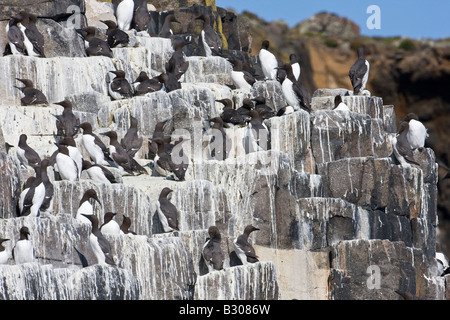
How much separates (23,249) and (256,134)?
20.6 feet

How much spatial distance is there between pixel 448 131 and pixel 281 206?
12.9 meters

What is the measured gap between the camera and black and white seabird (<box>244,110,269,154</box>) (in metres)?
21.9

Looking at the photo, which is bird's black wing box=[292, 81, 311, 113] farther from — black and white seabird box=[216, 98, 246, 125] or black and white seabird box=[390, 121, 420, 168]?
black and white seabird box=[390, 121, 420, 168]

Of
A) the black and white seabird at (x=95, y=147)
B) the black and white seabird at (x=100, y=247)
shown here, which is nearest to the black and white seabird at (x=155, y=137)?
the black and white seabird at (x=95, y=147)

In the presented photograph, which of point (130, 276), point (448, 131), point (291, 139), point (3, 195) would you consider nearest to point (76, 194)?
point (3, 195)

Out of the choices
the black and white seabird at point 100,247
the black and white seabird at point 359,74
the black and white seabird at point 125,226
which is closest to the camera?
the black and white seabird at point 100,247

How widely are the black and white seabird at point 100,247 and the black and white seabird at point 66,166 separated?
2.05 m

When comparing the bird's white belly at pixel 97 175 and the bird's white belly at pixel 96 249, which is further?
the bird's white belly at pixel 97 175

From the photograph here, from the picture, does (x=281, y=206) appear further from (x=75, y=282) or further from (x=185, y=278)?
(x=75, y=282)

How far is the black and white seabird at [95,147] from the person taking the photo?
67.7ft

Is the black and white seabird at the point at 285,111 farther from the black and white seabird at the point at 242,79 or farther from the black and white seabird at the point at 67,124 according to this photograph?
the black and white seabird at the point at 67,124

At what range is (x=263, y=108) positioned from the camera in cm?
2280

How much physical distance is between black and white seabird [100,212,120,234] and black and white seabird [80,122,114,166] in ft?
7.44

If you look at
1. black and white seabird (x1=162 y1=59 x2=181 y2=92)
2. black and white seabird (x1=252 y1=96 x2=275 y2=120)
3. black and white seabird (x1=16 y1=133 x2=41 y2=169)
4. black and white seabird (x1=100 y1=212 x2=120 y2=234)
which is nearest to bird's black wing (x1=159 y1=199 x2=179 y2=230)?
black and white seabird (x1=100 y1=212 x2=120 y2=234)
